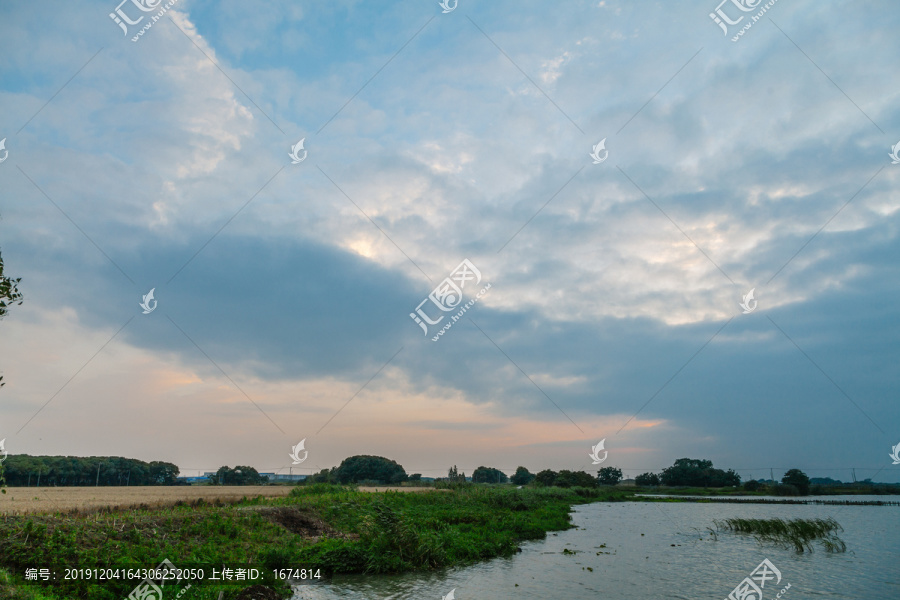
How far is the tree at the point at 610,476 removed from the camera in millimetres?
144125

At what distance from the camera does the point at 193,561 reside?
46.3 feet

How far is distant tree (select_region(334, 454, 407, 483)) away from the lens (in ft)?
316

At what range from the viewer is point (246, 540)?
60.5 ft

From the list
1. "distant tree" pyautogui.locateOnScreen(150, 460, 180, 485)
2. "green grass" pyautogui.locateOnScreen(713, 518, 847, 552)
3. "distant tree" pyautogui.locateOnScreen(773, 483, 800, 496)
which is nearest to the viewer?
"green grass" pyautogui.locateOnScreen(713, 518, 847, 552)

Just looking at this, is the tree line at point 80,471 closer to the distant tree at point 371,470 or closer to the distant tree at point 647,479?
the distant tree at point 371,470

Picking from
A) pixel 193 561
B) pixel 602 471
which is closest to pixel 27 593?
pixel 193 561

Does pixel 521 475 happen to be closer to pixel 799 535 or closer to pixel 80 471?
pixel 80 471

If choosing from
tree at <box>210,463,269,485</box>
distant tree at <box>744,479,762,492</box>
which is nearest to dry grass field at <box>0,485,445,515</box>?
tree at <box>210,463,269,485</box>

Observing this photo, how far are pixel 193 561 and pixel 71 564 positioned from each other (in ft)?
9.26

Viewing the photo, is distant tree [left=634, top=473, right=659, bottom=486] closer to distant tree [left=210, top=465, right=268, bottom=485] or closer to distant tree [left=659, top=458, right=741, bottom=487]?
distant tree [left=659, top=458, right=741, bottom=487]

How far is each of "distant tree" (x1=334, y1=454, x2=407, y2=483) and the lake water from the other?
7266cm

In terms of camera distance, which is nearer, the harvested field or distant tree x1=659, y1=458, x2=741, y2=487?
the harvested field

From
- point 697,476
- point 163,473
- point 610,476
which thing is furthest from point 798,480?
point 163,473

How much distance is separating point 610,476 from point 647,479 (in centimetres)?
1295
